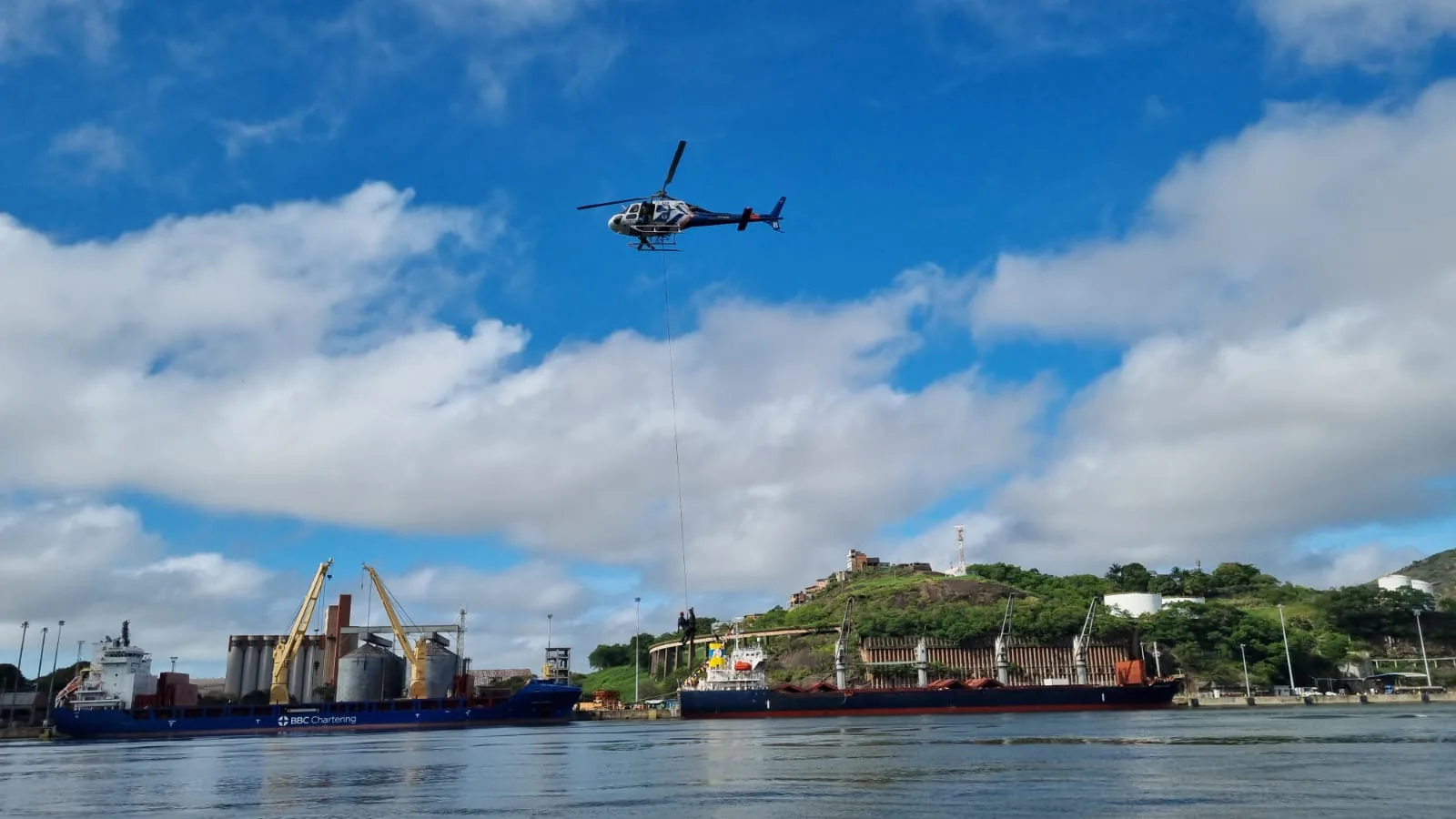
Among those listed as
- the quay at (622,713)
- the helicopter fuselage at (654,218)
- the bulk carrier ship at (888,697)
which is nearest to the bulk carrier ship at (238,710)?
the bulk carrier ship at (888,697)

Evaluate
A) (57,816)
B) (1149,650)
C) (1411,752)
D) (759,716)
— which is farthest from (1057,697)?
(57,816)

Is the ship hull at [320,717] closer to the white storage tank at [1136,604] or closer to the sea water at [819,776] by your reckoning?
the sea water at [819,776]

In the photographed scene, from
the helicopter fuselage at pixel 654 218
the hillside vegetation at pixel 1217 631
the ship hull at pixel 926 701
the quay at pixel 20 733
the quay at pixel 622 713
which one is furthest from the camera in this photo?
the hillside vegetation at pixel 1217 631

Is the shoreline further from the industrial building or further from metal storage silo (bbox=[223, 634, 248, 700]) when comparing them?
metal storage silo (bbox=[223, 634, 248, 700])

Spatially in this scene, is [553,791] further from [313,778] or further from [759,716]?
[759,716]

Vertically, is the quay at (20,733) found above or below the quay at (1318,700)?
above

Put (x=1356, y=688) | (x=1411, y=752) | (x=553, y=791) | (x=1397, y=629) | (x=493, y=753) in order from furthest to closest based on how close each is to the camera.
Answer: (x=1397, y=629)
(x=1356, y=688)
(x=493, y=753)
(x=1411, y=752)
(x=553, y=791)

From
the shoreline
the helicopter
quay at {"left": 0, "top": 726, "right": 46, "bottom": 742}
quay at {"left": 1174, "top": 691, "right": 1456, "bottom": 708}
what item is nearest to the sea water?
the helicopter
